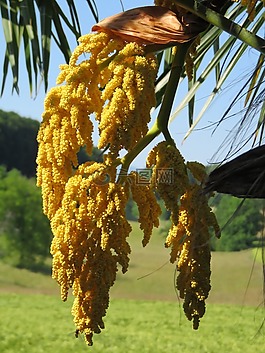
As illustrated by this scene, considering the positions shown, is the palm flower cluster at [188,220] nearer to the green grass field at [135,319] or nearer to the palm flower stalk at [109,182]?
the palm flower stalk at [109,182]

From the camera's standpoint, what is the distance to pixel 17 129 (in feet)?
26.4

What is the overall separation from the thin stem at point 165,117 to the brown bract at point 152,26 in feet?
0.05

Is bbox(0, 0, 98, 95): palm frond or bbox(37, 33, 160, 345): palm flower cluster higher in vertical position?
bbox(0, 0, 98, 95): palm frond

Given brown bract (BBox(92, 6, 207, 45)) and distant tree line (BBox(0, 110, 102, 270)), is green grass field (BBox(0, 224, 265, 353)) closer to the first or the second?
distant tree line (BBox(0, 110, 102, 270))

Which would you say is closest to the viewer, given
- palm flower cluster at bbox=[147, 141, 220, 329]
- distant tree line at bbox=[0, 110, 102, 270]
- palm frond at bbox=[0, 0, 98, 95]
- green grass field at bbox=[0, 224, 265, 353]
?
palm flower cluster at bbox=[147, 141, 220, 329]

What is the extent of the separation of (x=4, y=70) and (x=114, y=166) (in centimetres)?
122

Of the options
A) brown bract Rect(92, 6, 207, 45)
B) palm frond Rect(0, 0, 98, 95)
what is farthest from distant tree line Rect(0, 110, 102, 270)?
brown bract Rect(92, 6, 207, 45)

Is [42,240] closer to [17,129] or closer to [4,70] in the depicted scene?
[17,129]

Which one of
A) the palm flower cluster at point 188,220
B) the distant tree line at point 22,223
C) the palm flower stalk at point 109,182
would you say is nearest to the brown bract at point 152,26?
the palm flower stalk at point 109,182

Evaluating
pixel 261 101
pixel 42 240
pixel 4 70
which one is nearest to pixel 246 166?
pixel 261 101

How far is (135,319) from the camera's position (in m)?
5.21

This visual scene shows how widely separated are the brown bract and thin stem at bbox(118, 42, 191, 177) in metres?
0.02

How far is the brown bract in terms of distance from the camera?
0.65 metres

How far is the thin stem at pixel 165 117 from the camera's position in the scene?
61 centimetres
